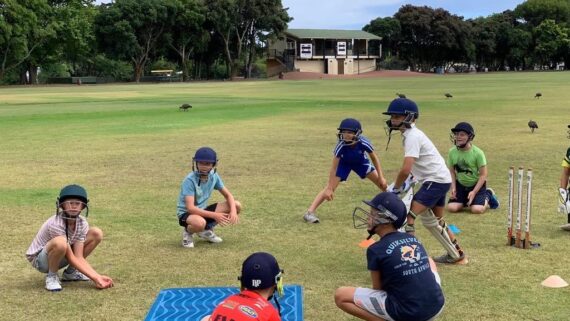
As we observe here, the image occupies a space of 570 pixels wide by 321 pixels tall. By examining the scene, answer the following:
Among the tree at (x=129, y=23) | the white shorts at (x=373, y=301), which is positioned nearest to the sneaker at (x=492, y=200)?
the white shorts at (x=373, y=301)

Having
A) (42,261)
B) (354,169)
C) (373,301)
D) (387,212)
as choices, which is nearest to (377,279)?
(373,301)

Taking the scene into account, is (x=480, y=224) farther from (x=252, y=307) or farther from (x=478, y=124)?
(x=478, y=124)

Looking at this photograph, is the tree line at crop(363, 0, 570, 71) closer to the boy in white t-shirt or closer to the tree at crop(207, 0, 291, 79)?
the tree at crop(207, 0, 291, 79)

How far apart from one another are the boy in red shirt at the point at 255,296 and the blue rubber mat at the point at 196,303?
1.30 metres

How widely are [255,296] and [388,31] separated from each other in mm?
108751

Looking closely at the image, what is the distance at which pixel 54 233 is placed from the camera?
18.6 feet

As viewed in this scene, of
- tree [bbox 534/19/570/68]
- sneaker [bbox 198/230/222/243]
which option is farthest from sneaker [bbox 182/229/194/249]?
tree [bbox 534/19/570/68]

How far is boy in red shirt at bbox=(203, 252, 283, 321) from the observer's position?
11.5ft

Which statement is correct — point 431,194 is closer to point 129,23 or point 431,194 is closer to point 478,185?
point 478,185

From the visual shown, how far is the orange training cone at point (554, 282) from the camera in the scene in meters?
5.57

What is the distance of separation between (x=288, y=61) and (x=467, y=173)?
313ft

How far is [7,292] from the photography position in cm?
569

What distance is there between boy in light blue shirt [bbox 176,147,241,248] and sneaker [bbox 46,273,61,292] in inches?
65.9

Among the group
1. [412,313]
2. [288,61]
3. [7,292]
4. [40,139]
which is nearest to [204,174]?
[7,292]
